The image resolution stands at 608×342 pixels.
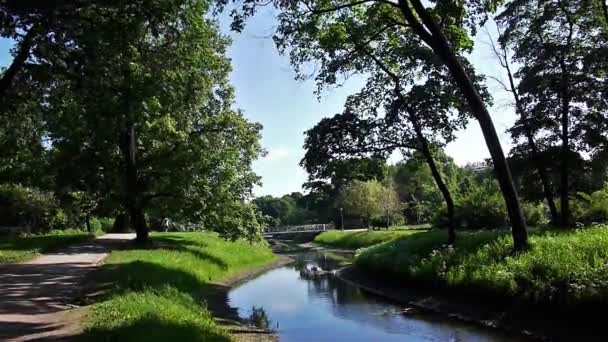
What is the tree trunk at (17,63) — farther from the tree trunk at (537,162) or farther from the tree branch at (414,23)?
the tree trunk at (537,162)

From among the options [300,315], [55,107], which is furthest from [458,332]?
[55,107]

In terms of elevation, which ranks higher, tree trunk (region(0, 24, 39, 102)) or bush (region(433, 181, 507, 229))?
tree trunk (region(0, 24, 39, 102))

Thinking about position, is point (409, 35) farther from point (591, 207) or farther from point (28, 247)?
point (28, 247)

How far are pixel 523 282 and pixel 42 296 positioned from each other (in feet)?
45.3

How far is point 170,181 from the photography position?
1276 inches

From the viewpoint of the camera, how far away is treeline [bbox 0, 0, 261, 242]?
14.9 meters

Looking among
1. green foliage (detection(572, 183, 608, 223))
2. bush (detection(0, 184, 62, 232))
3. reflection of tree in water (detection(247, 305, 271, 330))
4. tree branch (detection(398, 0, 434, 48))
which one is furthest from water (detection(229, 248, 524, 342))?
bush (detection(0, 184, 62, 232))

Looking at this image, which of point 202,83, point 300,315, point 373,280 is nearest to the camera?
point 300,315

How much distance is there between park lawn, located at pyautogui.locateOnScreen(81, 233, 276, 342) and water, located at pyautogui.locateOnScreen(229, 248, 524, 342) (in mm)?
2261

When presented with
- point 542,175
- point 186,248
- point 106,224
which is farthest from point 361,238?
point 542,175

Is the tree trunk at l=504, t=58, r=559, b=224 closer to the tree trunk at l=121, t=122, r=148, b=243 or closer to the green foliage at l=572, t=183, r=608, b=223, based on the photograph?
the green foliage at l=572, t=183, r=608, b=223

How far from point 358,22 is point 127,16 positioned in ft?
43.7

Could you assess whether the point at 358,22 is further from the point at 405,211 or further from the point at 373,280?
the point at 405,211

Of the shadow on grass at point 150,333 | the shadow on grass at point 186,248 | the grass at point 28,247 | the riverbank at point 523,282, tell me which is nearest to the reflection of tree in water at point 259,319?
the riverbank at point 523,282
